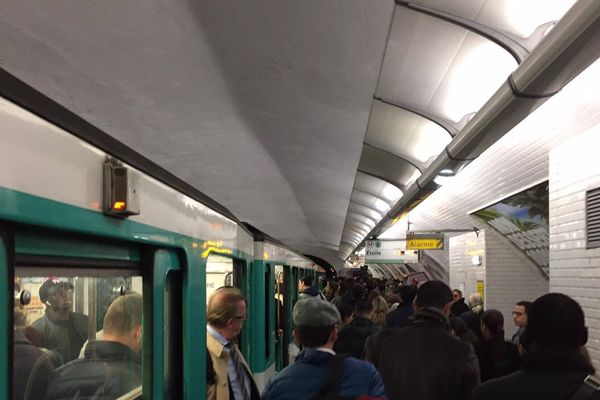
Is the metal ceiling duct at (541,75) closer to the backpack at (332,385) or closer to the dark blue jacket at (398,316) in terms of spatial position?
the dark blue jacket at (398,316)

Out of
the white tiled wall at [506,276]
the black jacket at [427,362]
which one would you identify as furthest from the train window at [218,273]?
the white tiled wall at [506,276]

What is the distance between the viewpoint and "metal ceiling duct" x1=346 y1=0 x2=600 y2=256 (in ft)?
11.1

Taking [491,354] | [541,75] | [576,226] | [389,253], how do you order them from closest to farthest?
[541,75], [491,354], [576,226], [389,253]

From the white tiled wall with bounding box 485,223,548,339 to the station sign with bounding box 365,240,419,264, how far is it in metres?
8.04

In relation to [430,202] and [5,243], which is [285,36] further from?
[430,202]

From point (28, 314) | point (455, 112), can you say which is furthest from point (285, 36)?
point (28, 314)

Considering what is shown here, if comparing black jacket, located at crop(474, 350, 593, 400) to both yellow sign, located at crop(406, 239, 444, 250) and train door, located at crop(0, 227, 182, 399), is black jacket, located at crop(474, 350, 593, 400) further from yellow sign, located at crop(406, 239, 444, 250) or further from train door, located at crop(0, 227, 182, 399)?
yellow sign, located at crop(406, 239, 444, 250)

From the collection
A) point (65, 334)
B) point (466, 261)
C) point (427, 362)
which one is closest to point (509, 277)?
point (466, 261)

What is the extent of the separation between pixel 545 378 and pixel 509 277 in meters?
11.3

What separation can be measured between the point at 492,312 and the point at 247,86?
3820 millimetres

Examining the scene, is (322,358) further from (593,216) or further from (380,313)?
(380,313)

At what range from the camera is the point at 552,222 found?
7.27 m

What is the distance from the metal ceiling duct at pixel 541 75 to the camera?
3.40 meters

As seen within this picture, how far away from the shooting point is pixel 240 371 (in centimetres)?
355
